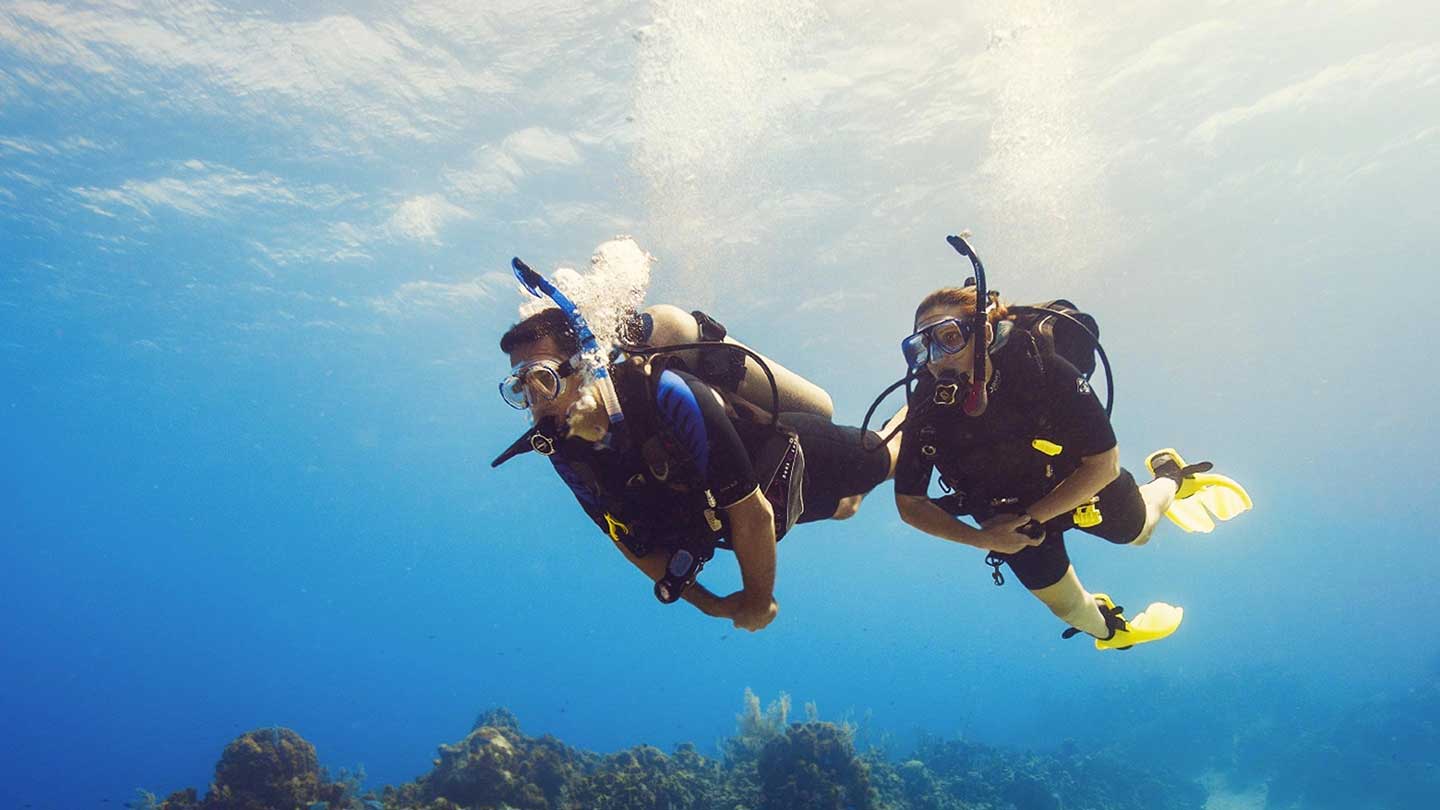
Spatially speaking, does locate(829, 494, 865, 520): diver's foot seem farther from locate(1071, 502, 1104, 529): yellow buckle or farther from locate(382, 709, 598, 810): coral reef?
locate(382, 709, 598, 810): coral reef

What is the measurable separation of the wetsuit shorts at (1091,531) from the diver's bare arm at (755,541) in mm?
2400

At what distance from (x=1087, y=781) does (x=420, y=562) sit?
10911 centimetres

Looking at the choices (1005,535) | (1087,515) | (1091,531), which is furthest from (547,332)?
(1091,531)

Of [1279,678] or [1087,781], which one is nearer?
[1087,781]

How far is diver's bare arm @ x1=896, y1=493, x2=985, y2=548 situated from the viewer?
15.3 ft

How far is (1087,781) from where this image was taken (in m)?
25.0

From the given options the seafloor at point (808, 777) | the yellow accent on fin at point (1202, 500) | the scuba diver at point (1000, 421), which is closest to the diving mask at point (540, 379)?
the scuba diver at point (1000, 421)

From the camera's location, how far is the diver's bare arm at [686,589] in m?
4.26

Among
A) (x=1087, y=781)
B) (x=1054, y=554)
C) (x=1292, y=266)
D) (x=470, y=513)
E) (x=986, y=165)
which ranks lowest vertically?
(x=1054, y=554)

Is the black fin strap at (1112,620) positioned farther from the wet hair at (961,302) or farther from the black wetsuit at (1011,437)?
the wet hair at (961,302)

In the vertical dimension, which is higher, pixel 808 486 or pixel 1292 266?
pixel 1292 266

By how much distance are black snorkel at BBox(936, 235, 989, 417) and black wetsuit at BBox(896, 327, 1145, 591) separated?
22cm

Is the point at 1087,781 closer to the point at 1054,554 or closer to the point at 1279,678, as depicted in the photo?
the point at 1054,554

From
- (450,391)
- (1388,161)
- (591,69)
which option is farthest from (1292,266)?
(450,391)
